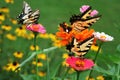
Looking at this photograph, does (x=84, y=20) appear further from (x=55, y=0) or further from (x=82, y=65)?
(x=55, y=0)

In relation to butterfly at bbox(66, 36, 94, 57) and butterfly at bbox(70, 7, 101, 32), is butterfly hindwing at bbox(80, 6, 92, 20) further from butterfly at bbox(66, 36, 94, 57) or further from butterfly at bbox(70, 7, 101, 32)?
butterfly at bbox(66, 36, 94, 57)

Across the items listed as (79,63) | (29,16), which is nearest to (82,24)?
(79,63)

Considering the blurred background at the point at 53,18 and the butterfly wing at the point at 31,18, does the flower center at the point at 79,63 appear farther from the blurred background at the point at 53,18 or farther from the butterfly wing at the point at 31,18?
the blurred background at the point at 53,18

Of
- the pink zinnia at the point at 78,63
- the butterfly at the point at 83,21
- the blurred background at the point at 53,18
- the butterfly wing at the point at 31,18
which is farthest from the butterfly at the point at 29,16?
the blurred background at the point at 53,18

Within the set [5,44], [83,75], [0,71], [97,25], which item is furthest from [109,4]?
[83,75]

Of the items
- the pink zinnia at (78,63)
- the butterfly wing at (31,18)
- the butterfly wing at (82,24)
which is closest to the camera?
the pink zinnia at (78,63)

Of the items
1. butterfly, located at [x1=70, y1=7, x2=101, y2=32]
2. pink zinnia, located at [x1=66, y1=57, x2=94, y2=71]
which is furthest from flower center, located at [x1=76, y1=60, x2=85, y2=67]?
butterfly, located at [x1=70, y1=7, x2=101, y2=32]
